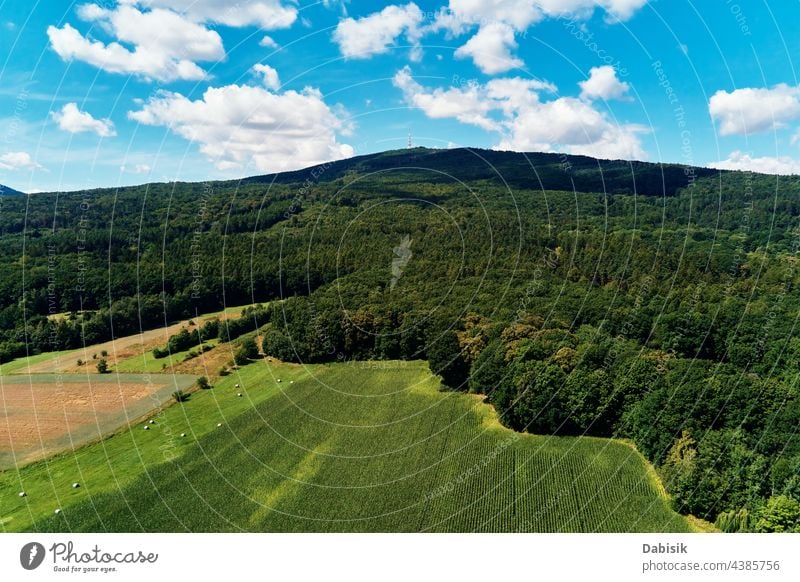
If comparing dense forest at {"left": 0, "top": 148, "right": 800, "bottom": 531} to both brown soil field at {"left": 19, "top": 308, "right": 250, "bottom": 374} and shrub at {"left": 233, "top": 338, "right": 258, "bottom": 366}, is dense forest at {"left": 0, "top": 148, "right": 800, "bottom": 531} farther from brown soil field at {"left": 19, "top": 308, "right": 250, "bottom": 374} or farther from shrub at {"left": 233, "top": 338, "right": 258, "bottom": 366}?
shrub at {"left": 233, "top": 338, "right": 258, "bottom": 366}

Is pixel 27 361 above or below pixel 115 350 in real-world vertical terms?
below

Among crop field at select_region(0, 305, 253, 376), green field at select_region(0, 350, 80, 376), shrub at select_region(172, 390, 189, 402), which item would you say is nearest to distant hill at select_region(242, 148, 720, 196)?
crop field at select_region(0, 305, 253, 376)

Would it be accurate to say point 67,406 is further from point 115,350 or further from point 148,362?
point 115,350

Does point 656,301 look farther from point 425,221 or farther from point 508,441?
point 425,221

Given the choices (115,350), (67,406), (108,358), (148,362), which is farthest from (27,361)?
(67,406)

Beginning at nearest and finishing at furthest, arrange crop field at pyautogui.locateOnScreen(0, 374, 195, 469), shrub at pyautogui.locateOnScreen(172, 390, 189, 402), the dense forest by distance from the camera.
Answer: the dense forest, crop field at pyautogui.locateOnScreen(0, 374, 195, 469), shrub at pyautogui.locateOnScreen(172, 390, 189, 402)

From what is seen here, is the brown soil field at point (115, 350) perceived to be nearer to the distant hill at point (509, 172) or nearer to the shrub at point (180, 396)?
the shrub at point (180, 396)

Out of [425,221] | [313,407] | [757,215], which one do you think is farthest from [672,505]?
[757,215]

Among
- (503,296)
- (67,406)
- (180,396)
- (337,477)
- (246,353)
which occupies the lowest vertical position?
(337,477)
